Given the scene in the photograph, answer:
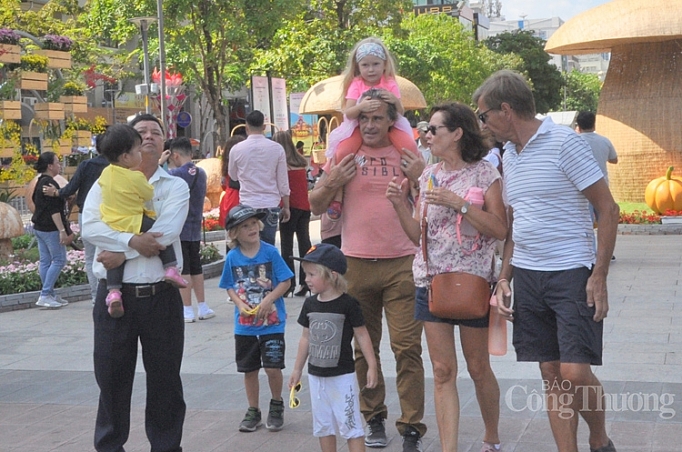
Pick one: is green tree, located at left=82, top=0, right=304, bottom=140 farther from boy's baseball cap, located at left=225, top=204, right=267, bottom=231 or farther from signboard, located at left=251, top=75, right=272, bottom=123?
boy's baseball cap, located at left=225, top=204, right=267, bottom=231

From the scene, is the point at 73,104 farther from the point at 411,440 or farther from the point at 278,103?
the point at 411,440

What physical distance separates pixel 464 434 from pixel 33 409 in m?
3.04

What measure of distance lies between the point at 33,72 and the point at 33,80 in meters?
0.18

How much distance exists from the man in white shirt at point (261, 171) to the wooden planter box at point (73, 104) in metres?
12.9

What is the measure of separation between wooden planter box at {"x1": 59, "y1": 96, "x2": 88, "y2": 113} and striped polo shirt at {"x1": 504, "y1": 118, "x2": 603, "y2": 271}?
1888cm

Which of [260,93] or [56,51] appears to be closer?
[56,51]

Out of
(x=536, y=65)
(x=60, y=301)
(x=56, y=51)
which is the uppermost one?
(x=536, y=65)

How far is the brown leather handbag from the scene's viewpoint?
500 centimetres

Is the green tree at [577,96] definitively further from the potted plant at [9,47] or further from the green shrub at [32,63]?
the potted plant at [9,47]

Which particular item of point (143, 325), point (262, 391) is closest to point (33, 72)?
point (262, 391)

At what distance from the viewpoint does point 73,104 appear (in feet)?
73.8

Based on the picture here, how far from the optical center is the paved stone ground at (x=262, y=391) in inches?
231

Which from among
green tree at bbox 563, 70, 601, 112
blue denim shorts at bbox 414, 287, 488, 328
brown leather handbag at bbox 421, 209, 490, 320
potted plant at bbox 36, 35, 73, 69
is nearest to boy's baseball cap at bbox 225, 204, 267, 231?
blue denim shorts at bbox 414, 287, 488, 328

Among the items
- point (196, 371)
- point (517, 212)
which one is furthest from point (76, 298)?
point (517, 212)
